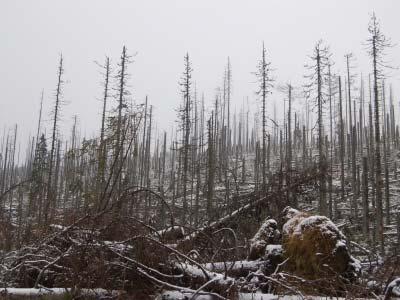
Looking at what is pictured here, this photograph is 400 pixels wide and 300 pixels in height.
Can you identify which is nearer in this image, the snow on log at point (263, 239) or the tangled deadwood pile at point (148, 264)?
the tangled deadwood pile at point (148, 264)

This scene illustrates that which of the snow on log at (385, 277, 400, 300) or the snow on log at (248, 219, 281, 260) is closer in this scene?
the snow on log at (385, 277, 400, 300)

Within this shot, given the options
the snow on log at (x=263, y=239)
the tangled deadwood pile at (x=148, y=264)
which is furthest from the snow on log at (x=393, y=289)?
the snow on log at (x=263, y=239)

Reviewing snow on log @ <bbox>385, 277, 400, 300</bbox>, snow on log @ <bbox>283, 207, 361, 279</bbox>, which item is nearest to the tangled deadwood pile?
snow on log @ <bbox>283, 207, 361, 279</bbox>

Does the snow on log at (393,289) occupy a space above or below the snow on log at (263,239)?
below

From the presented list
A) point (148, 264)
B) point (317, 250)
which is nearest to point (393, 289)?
point (317, 250)

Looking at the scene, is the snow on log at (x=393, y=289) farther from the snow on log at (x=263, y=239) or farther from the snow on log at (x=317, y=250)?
the snow on log at (x=263, y=239)

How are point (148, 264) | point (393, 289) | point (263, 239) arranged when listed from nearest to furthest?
point (148, 264)
point (393, 289)
point (263, 239)

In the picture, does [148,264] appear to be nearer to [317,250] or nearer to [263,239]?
[317,250]

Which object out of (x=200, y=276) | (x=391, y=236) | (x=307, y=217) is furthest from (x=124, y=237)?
(x=391, y=236)

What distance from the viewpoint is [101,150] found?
696 centimetres

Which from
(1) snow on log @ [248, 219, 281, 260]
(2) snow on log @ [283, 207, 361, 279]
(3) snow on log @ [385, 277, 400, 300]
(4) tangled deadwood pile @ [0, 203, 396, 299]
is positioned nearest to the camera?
(4) tangled deadwood pile @ [0, 203, 396, 299]

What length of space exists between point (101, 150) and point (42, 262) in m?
2.21

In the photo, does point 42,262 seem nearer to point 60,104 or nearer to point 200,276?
point 200,276

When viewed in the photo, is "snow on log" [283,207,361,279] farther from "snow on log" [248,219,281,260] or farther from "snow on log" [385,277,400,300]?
"snow on log" [385,277,400,300]
